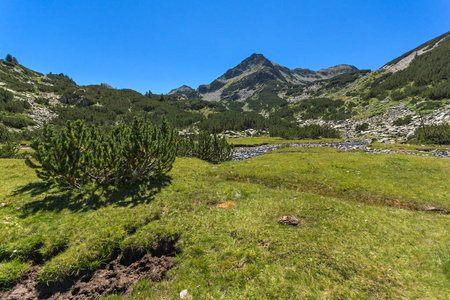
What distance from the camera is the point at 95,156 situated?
15.5m

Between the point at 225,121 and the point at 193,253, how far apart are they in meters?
150

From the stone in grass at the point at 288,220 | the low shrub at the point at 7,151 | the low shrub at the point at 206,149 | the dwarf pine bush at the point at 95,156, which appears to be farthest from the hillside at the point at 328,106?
the dwarf pine bush at the point at 95,156

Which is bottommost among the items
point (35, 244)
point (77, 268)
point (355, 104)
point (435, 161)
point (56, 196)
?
point (435, 161)

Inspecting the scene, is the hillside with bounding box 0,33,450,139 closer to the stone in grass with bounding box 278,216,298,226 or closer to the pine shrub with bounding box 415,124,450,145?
the pine shrub with bounding box 415,124,450,145

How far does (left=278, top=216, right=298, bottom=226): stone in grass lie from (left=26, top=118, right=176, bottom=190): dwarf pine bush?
1250 centimetres

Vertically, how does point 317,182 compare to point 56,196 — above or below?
below

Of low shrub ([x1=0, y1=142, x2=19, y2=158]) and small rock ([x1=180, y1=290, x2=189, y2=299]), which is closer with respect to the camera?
small rock ([x1=180, y1=290, x2=189, y2=299])

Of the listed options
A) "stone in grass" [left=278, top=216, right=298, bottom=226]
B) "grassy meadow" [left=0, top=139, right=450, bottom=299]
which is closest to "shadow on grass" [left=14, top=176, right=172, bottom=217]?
"grassy meadow" [left=0, top=139, right=450, bottom=299]

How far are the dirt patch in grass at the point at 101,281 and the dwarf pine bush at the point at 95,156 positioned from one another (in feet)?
22.8

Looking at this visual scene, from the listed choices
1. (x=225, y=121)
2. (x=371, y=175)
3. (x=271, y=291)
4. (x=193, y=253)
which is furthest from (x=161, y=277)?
(x=225, y=121)

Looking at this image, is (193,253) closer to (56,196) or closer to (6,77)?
(56,196)

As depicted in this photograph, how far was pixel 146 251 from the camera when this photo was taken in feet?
31.2

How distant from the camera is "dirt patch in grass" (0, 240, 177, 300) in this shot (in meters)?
7.38

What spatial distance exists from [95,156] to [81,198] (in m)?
3.72
